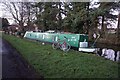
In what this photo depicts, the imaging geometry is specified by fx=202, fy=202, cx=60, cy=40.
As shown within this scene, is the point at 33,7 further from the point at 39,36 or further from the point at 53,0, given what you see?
the point at 39,36

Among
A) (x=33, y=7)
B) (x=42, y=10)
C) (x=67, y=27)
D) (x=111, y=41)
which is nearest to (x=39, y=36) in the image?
(x=67, y=27)

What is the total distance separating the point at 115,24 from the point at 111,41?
3.16 m

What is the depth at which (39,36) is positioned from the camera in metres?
25.2

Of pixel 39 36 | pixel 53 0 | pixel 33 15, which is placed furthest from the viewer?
pixel 33 15

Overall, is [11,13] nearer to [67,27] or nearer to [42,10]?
[42,10]

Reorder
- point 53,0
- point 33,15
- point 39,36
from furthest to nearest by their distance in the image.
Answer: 1. point 33,15
2. point 53,0
3. point 39,36

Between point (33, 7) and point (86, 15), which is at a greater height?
point (33, 7)

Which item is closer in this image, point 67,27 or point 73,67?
point 73,67

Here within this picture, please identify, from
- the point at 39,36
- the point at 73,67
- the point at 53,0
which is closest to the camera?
the point at 73,67

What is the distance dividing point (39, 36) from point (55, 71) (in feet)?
58.2

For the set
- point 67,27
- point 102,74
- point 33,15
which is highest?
point 33,15

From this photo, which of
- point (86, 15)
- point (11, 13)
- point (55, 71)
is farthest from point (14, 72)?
point (11, 13)

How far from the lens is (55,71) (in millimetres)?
7652

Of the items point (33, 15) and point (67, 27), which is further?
point (33, 15)
